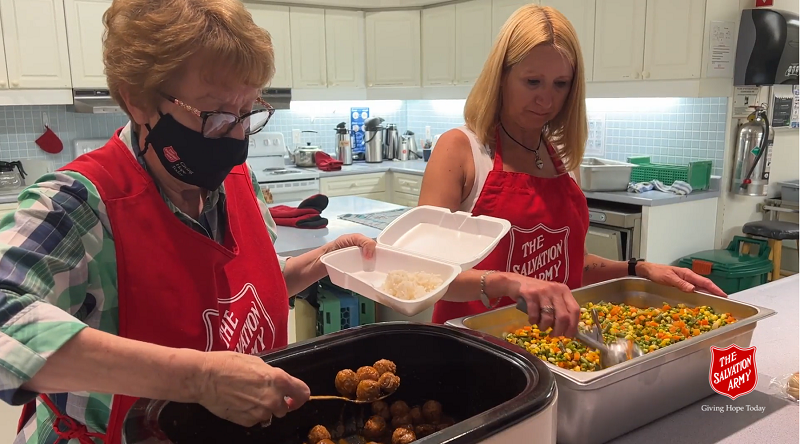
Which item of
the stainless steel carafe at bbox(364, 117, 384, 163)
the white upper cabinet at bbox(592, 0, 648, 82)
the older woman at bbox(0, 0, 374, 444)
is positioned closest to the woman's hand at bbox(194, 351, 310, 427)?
the older woman at bbox(0, 0, 374, 444)

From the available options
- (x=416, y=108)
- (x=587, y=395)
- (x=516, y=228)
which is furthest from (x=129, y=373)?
(x=416, y=108)

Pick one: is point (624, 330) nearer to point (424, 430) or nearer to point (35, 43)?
point (424, 430)

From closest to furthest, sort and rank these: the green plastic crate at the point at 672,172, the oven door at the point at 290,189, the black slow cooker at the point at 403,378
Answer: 1. the black slow cooker at the point at 403,378
2. the green plastic crate at the point at 672,172
3. the oven door at the point at 290,189

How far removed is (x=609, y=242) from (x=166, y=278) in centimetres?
337

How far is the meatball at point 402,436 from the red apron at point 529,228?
2.21 ft

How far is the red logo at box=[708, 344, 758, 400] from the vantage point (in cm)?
129

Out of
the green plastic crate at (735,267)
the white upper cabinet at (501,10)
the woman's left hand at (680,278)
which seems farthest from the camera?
the white upper cabinet at (501,10)

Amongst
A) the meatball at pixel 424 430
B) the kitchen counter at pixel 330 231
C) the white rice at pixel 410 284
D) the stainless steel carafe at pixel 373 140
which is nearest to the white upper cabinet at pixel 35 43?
the kitchen counter at pixel 330 231

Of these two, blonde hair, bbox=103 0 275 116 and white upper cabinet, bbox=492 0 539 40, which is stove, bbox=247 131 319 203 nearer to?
white upper cabinet, bbox=492 0 539 40

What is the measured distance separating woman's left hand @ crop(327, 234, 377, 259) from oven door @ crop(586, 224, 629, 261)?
2898 millimetres

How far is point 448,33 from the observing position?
18.0 feet

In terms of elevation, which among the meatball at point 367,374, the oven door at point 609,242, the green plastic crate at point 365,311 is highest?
the meatball at point 367,374

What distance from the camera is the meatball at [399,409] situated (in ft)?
3.45

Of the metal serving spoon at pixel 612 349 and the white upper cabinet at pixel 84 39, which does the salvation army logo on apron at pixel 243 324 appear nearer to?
the metal serving spoon at pixel 612 349
